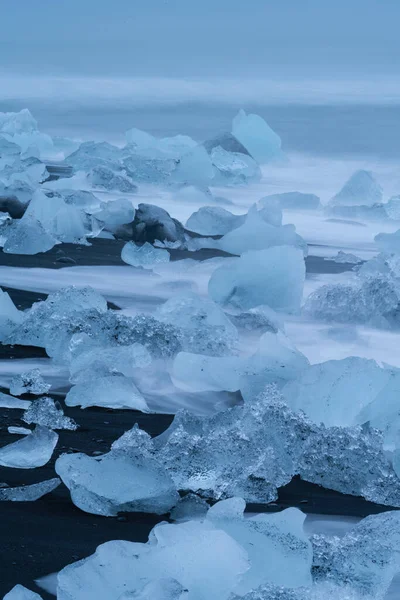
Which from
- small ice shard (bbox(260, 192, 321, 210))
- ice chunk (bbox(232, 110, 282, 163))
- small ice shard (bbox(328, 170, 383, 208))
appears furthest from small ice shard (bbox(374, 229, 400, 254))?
ice chunk (bbox(232, 110, 282, 163))

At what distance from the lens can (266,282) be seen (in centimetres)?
325

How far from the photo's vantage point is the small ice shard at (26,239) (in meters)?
4.06

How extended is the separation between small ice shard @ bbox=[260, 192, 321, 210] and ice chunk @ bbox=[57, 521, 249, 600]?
16.1 feet

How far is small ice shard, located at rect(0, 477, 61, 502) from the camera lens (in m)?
1.69

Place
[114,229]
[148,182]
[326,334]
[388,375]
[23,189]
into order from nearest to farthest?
[388,375] < [326,334] < [114,229] < [23,189] < [148,182]

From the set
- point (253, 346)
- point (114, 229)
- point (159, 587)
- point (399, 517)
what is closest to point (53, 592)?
point (159, 587)

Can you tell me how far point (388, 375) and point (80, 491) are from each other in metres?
0.75

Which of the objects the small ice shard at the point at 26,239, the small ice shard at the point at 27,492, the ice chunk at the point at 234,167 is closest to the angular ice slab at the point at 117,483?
the small ice shard at the point at 27,492

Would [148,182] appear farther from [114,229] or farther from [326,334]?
[326,334]

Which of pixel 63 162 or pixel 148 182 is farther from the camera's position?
pixel 63 162

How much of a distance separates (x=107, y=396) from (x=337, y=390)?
0.50m

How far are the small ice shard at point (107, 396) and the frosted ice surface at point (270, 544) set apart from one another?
70 cm

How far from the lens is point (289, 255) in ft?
10.8

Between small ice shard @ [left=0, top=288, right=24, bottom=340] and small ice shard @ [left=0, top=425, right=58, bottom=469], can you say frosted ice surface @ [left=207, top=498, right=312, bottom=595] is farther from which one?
small ice shard @ [left=0, top=288, right=24, bottom=340]
